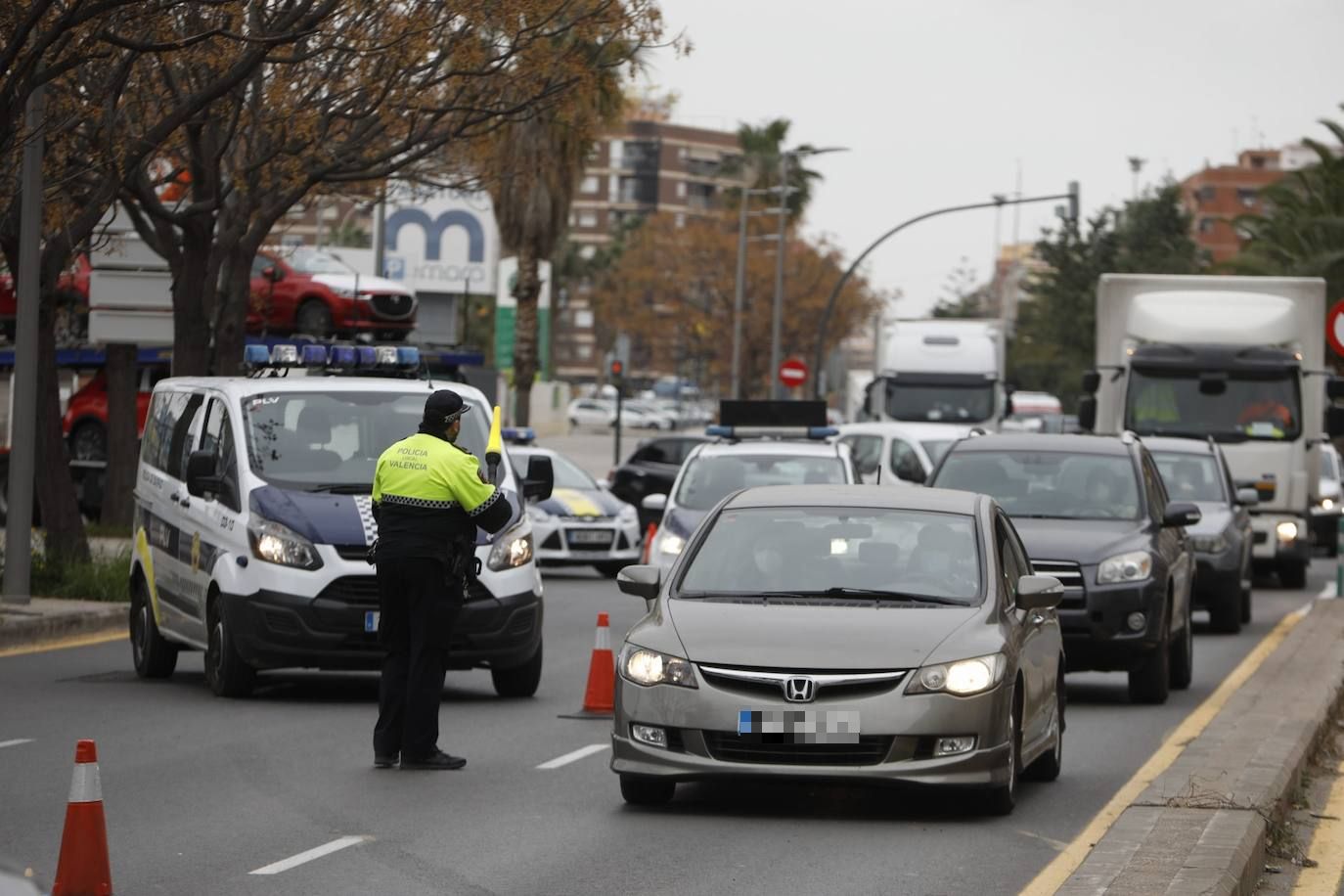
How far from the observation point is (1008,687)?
10.4m

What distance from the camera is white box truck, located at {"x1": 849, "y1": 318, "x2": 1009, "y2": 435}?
3928 cm

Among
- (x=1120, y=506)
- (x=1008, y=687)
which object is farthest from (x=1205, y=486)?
(x=1008, y=687)

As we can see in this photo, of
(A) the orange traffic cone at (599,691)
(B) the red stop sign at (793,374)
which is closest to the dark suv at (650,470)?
(B) the red stop sign at (793,374)

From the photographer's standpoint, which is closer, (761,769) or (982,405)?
(761,769)

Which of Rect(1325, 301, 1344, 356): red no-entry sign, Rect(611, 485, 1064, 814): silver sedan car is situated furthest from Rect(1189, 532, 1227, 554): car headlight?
Rect(611, 485, 1064, 814): silver sedan car

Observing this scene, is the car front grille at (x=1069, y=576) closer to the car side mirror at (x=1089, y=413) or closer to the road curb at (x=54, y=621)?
the road curb at (x=54, y=621)

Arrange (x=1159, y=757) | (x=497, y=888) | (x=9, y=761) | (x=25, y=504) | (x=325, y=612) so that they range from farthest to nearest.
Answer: (x=25, y=504) → (x=325, y=612) → (x=1159, y=757) → (x=9, y=761) → (x=497, y=888)

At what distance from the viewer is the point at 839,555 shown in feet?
36.7

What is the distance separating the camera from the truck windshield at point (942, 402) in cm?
3925

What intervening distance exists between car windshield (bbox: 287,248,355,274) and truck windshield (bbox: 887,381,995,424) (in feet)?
32.1

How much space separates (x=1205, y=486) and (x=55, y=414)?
35.7 feet

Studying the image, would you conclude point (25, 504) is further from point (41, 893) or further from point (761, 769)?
point (41, 893)

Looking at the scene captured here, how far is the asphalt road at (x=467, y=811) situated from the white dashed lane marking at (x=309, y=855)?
0.04 meters

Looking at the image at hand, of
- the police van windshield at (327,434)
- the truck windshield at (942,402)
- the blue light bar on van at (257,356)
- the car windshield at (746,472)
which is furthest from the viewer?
the truck windshield at (942,402)
